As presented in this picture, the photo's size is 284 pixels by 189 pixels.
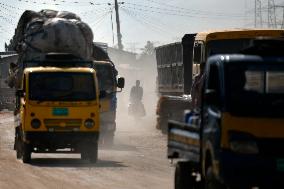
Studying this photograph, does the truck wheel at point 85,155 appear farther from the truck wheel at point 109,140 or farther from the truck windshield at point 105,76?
the truck windshield at point 105,76

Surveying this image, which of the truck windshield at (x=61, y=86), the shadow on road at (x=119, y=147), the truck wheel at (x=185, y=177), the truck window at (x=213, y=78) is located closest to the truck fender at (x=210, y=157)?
the truck window at (x=213, y=78)

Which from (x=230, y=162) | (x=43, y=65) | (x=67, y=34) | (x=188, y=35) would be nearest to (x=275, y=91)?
(x=230, y=162)

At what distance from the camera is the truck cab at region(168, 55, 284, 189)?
967 centimetres

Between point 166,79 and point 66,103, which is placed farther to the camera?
point 166,79

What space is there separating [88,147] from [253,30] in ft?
15.3

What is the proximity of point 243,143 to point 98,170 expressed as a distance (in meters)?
8.65

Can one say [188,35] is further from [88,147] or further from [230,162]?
[230,162]

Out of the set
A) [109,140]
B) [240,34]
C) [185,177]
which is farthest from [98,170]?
[109,140]

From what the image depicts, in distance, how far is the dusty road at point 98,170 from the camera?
15.1 m

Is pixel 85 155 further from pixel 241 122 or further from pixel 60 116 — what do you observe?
pixel 241 122

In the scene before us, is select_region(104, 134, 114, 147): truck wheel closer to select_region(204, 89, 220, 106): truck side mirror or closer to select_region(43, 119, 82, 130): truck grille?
select_region(43, 119, 82, 130): truck grille

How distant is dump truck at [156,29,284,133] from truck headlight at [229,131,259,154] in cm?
269

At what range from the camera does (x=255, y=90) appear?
34.2 ft

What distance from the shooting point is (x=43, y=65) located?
21.6m
